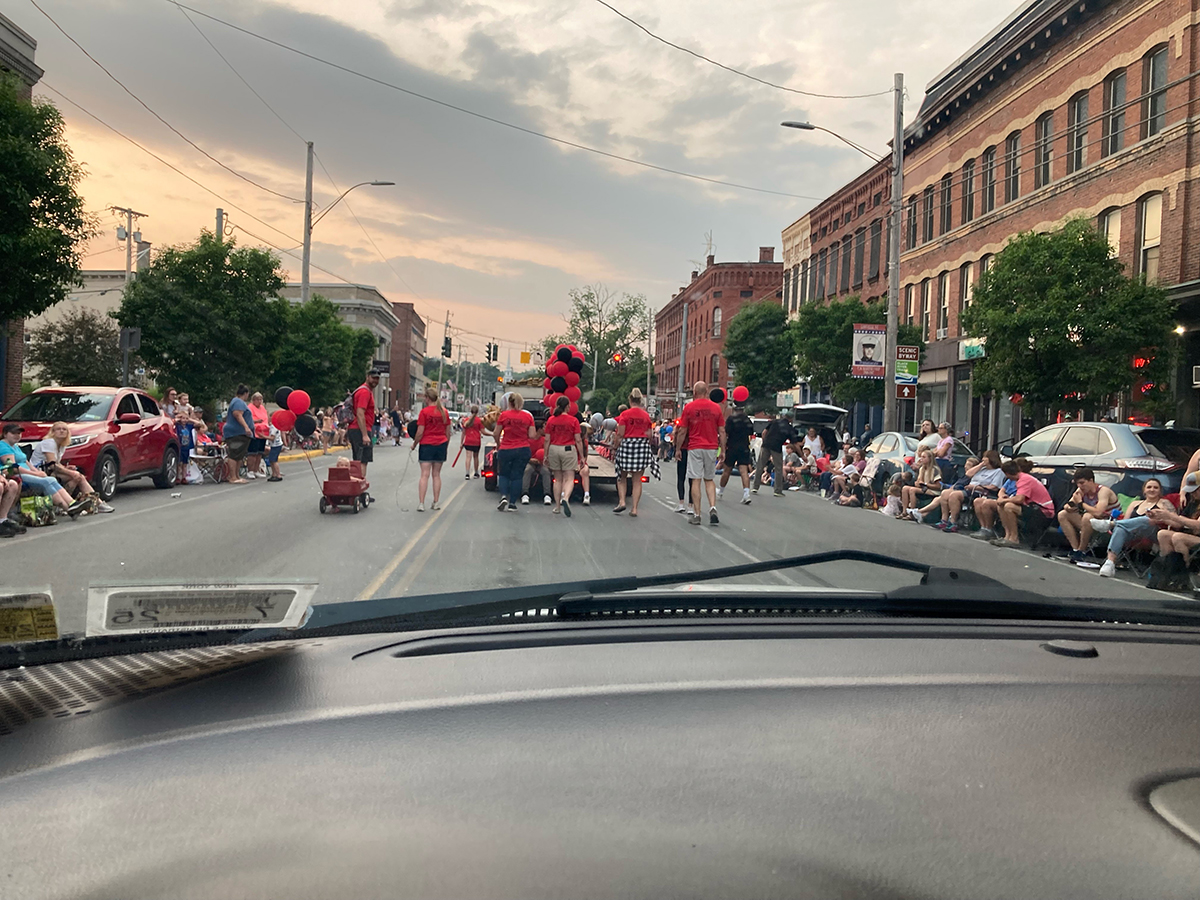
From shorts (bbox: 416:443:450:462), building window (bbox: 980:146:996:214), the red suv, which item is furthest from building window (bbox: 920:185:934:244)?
the red suv

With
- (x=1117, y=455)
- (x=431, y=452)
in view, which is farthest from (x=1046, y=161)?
(x=431, y=452)

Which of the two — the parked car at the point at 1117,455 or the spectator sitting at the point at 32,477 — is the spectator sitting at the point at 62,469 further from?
the parked car at the point at 1117,455

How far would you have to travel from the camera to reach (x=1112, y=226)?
23.6 meters

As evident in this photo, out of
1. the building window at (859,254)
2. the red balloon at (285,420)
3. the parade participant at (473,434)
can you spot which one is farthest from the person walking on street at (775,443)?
the building window at (859,254)

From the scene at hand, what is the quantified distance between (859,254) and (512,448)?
34743mm

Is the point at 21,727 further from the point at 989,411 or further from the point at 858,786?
the point at 989,411

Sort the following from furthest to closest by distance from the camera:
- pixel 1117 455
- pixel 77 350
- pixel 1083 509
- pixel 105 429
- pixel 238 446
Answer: pixel 77 350, pixel 238 446, pixel 105 429, pixel 1117 455, pixel 1083 509

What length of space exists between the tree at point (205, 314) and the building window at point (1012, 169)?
22301 mm

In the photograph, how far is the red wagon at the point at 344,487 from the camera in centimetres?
1272

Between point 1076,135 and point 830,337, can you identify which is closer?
point 1076,135

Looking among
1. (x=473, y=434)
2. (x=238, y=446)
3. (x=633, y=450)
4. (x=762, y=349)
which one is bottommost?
(x=238, y=446)

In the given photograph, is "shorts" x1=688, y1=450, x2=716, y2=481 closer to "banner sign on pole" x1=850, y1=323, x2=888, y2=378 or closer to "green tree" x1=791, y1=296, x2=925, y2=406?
"banner sign on pole" x1=850, y1=323, x2=888, y2=378

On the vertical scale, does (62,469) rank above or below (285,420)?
below

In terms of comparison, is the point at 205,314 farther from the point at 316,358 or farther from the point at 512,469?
the point at 512,469
